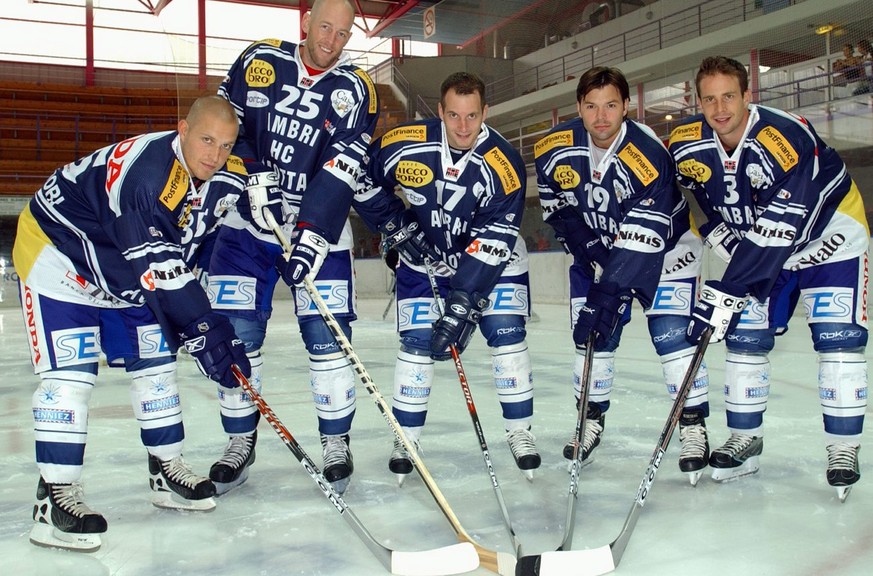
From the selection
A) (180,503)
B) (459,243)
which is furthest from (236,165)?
(180,503)

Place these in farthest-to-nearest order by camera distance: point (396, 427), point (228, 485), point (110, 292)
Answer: point (228, 485)
point (396, 427)
point (110, 292)

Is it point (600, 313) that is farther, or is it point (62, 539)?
point (600, 313)

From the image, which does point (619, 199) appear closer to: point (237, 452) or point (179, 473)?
point (237, 452)

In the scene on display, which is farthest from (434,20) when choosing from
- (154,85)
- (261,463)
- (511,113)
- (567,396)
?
(261,463)

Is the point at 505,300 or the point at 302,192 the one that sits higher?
the point at 302,192

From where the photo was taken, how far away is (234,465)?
2359 mm

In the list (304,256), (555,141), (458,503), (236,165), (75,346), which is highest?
(555,141)

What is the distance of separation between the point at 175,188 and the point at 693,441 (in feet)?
5.47

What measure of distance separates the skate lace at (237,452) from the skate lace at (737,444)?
1438mm

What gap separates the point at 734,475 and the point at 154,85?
669 inches

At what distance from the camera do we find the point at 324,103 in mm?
2457

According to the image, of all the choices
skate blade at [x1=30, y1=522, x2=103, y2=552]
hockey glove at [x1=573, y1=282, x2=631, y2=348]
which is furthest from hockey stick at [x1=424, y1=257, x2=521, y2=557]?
skate blade at [x1=30, y1=522, x2=103, y2=552]

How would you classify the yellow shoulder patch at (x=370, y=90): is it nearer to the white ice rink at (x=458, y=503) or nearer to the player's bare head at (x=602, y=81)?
the player's bare head at (x=602, y=81)

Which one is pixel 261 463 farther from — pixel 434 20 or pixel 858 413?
pixel 434 20
